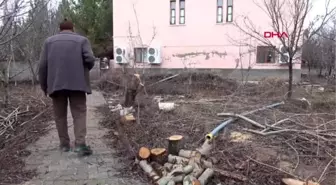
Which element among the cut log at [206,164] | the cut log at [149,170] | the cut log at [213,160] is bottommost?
the cut log at [149,170]

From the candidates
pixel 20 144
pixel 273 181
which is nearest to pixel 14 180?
pixel 20 144

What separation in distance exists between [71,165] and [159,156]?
3.34 feet

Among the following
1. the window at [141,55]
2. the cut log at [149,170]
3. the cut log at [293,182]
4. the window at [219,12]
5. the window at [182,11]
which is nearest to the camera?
the cut log at [293,182]

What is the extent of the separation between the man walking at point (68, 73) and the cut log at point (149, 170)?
2.99ft

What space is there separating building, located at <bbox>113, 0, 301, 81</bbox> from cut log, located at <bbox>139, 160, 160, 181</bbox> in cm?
1494

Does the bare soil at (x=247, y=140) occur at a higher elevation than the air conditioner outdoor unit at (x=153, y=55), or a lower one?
lower

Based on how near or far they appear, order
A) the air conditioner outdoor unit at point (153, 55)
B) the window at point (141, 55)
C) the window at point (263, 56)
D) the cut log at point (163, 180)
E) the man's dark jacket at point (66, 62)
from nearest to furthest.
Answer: the cut log at point (163, 180)
the man's dark jacket at point (66, 62)
the window at point (141, 55)
the window at point (263, 56)
the air conditioner outdoor unit at point (153, 55)

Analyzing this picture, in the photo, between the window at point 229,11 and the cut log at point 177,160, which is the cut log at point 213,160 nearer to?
the cut log at point 177,160

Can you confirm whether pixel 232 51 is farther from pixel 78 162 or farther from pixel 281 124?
pixel 78 162

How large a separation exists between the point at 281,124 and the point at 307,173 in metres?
1.67

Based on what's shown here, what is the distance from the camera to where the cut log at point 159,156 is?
4023 millimetres

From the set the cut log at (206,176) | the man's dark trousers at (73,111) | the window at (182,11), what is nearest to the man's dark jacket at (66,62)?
the man's dark trousers at (73,111)

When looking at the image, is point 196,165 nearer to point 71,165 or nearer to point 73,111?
point 71,165

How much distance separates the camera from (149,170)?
3.80m
